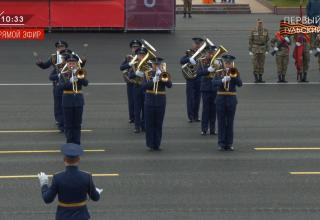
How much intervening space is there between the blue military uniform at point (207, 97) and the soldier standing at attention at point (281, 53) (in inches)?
245

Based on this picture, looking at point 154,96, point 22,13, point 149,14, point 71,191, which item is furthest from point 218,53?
point 22,13

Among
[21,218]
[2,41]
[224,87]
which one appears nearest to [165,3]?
[2,41]

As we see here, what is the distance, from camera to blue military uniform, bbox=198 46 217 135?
64.1ft

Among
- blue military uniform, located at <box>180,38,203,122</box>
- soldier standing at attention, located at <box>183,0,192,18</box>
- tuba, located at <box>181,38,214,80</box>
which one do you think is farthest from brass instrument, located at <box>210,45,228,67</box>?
soldier standing at attention, located at <box>183,0,192,18</box>

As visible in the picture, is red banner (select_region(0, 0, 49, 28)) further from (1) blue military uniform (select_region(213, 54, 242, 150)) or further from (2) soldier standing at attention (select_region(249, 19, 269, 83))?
(1) blue military uniform (select_region(213, 54, 242, 150))

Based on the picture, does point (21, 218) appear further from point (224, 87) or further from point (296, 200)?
point (224, 87)

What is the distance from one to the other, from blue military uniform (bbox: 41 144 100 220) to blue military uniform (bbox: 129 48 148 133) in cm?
838

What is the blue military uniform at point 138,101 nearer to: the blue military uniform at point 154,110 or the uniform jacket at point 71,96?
the blue military uniform at point 154,110

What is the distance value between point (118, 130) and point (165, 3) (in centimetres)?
1332

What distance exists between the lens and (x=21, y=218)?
1380cm

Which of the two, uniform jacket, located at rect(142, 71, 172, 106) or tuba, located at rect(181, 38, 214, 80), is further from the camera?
tuba, located at rect(181, 38, 214, 80)

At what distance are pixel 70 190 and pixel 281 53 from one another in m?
15.4

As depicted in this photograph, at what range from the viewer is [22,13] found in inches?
1265

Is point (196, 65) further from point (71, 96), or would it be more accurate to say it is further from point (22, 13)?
point (22, 13)
